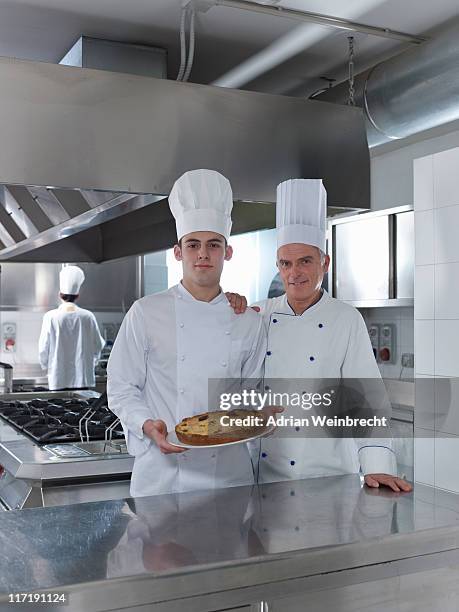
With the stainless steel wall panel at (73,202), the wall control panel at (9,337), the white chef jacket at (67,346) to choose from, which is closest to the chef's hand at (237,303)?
the stainless steel wall panel at (73,202)

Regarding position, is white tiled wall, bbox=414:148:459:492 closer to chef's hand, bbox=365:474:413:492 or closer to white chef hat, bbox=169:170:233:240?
white chef hat, bbox=169:170:233:240

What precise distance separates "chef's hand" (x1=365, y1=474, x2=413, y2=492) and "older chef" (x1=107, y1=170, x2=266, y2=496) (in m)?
0.45

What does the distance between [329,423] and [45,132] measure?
1.24 metres

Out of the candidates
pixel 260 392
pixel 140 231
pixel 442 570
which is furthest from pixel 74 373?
pixel 442 570

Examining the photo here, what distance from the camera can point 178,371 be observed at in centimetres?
202

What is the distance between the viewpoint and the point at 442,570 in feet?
4.34

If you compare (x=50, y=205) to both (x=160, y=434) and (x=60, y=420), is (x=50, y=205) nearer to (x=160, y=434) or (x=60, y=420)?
(x=60, y=420)

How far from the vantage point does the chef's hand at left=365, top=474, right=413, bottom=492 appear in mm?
1626

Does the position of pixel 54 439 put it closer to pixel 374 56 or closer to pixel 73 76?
pixel 73 76

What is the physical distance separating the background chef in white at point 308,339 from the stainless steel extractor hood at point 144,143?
460mm

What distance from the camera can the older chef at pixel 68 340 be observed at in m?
5.44

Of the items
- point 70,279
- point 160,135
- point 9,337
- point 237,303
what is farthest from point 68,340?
point 237,303

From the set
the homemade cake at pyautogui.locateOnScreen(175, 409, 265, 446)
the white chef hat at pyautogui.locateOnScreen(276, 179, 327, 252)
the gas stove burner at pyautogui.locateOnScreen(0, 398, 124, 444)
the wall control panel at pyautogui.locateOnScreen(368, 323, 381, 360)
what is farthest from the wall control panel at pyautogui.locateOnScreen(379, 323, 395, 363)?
the homemade cake at pyautogui.locateOnScreen(175, 409, 265, 446)

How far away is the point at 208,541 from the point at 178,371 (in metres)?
0.83
